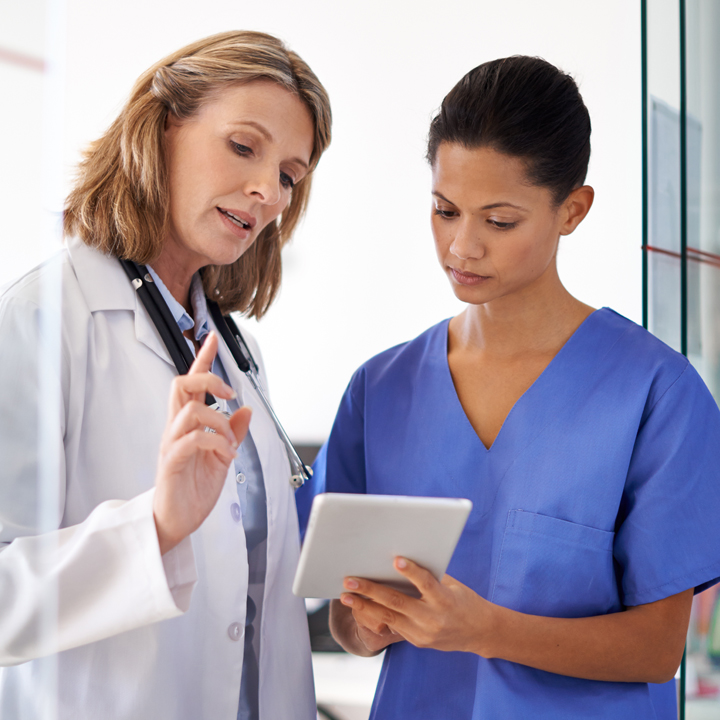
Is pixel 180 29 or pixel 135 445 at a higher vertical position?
pixel 180 29

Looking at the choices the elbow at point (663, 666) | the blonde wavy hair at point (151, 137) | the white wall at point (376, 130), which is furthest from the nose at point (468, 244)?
the white wall at point (376, 130)

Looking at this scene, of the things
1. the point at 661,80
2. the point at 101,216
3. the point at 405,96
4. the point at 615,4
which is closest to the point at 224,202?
the point at 101,216

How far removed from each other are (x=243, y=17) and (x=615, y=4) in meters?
0.89

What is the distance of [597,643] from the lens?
0.86 meters

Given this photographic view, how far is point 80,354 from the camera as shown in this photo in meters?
0.83

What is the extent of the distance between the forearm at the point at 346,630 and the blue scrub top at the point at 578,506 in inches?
1.8

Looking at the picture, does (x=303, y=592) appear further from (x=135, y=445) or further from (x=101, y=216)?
(x=101, y=216)

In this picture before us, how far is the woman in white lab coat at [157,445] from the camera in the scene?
705 millimetres

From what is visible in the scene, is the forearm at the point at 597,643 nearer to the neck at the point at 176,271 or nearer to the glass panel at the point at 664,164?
the glass panel at the point at 664,164

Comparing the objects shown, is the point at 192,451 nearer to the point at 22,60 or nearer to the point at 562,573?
the point at 22,60

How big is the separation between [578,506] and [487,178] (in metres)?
0.45

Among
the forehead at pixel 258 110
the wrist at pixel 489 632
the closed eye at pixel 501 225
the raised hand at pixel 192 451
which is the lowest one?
the wrist at pixel 489 632

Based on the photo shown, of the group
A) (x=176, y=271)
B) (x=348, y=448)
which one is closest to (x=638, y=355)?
(x=348, y=448)

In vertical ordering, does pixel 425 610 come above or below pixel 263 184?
below
